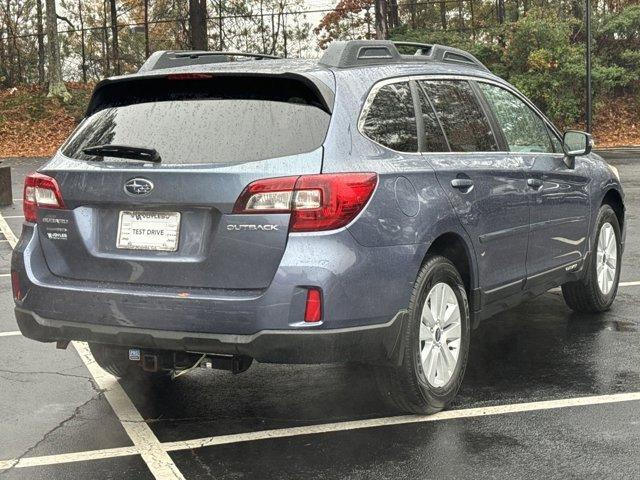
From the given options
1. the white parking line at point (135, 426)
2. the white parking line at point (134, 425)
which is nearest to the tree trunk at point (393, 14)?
the white parking line at point (134, 425)

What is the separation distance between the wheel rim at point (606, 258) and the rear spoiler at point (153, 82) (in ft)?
11.0

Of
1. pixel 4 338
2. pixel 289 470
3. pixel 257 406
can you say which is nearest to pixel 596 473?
pixel 289 470

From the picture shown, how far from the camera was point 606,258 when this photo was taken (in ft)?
23.9

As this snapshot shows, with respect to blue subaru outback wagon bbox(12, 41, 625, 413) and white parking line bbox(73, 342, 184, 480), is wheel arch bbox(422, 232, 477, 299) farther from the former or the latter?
white parking line bbox(73, 342, 184, 480)

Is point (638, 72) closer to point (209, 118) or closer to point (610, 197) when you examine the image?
point (610, 197)

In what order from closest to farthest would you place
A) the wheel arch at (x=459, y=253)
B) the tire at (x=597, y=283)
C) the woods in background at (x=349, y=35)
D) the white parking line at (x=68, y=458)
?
1. the white parking line at (x=68, y=458)
2. the wheel arch at (x=459, y=253)
3. the tire at (x=597, y=283)
4. the woods in background at (x=349, y=35)

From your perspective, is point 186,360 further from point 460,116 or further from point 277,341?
point 460,116

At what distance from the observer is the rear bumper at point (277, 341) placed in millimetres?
4172

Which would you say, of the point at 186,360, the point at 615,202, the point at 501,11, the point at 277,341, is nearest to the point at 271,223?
the point at 277,341

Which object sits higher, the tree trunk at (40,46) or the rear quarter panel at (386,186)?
the tree trunk at (40,46)

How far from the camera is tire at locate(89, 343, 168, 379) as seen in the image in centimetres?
543

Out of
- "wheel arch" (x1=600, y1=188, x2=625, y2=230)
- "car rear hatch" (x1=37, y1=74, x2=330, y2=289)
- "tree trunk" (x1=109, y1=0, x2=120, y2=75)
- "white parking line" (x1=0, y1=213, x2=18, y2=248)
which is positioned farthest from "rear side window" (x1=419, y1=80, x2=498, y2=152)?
"tree trunk" (x1=109, y1=0, x2=120, y2=75)

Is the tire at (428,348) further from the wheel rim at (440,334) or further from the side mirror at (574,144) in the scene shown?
the side mirror at (574,144)

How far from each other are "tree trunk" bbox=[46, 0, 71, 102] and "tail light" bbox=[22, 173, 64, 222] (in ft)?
85.8
